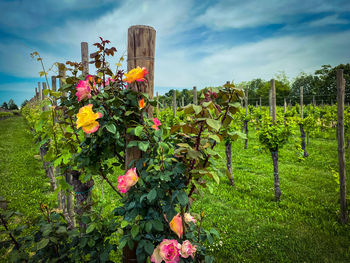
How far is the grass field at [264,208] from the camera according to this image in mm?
2838

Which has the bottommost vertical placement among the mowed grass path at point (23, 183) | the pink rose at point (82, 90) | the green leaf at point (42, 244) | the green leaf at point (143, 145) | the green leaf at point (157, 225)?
the mowed grass path at point (23, 183)

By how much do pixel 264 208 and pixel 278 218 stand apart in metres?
0.48

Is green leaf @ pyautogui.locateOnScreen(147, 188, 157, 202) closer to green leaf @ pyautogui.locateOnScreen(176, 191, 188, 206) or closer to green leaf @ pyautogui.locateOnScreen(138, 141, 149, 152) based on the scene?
green leaf @ pyautogui.locateOnScreen(176, 191, 188, 206)

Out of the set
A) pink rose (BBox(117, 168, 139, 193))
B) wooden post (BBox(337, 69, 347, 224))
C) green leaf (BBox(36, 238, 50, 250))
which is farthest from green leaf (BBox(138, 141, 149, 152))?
wooden post (BBox(337, 69, 347, 224))

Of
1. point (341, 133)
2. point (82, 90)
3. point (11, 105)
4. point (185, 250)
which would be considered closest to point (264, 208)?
point (341, 133)

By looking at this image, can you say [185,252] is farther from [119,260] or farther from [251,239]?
[251,239]

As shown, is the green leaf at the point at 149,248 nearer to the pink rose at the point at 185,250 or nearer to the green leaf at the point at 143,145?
the pink rose at the point at 185,250

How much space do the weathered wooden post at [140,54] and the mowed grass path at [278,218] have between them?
2.18 ft

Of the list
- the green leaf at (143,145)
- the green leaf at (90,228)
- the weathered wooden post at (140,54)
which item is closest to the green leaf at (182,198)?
the green leaf at (143,145)

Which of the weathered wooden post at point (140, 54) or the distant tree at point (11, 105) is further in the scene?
the distant tree at point (11, 105)

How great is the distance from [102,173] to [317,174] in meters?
7.01

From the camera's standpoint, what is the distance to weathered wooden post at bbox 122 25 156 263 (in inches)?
56.4

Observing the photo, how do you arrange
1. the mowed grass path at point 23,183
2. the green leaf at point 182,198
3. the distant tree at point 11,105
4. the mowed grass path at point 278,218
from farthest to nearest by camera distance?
the distant tree at point 11,105, the mowed grass path at point 23,183, the mowed grass path at point 278,218, the green leaf at point 182,198

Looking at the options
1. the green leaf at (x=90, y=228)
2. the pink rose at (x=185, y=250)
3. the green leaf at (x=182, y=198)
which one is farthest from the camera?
the green leaf at (x=90, y=228)
